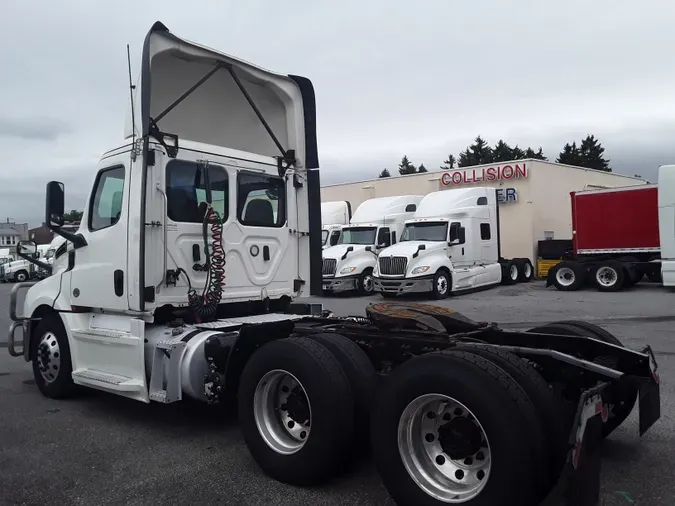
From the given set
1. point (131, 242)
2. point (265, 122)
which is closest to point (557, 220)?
point (265, 122)

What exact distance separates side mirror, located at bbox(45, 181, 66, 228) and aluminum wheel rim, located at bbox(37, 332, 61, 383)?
1365 mm

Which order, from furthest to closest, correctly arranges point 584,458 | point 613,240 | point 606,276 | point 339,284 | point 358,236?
point 358,236
point 613,240
point 339,284
point 606,276
point 584,458

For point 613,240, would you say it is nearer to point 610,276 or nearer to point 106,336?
point 610,276

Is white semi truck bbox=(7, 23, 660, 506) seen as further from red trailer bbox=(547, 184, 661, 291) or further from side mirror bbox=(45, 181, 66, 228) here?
red trailer bbox=(547, 184, 661, 291)

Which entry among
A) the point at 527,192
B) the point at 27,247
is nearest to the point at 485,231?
the point at 527,192

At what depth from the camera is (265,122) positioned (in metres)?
6.88

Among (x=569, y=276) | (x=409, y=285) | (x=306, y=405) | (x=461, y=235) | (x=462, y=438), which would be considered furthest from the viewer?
(x=569, y=276)

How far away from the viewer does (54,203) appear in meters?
5.91

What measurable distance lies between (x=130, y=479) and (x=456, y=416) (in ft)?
8.12

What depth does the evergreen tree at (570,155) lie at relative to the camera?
238ft

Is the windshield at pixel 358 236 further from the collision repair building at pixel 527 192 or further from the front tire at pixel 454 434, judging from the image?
the front tire at pixel 454 434

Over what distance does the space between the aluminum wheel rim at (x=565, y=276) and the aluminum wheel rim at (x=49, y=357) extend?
17528 mm

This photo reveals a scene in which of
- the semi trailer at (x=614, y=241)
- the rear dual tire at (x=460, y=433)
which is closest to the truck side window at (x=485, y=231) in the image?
the semi trailer at (x=614, y=241)

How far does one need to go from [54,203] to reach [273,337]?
2.69 meters
